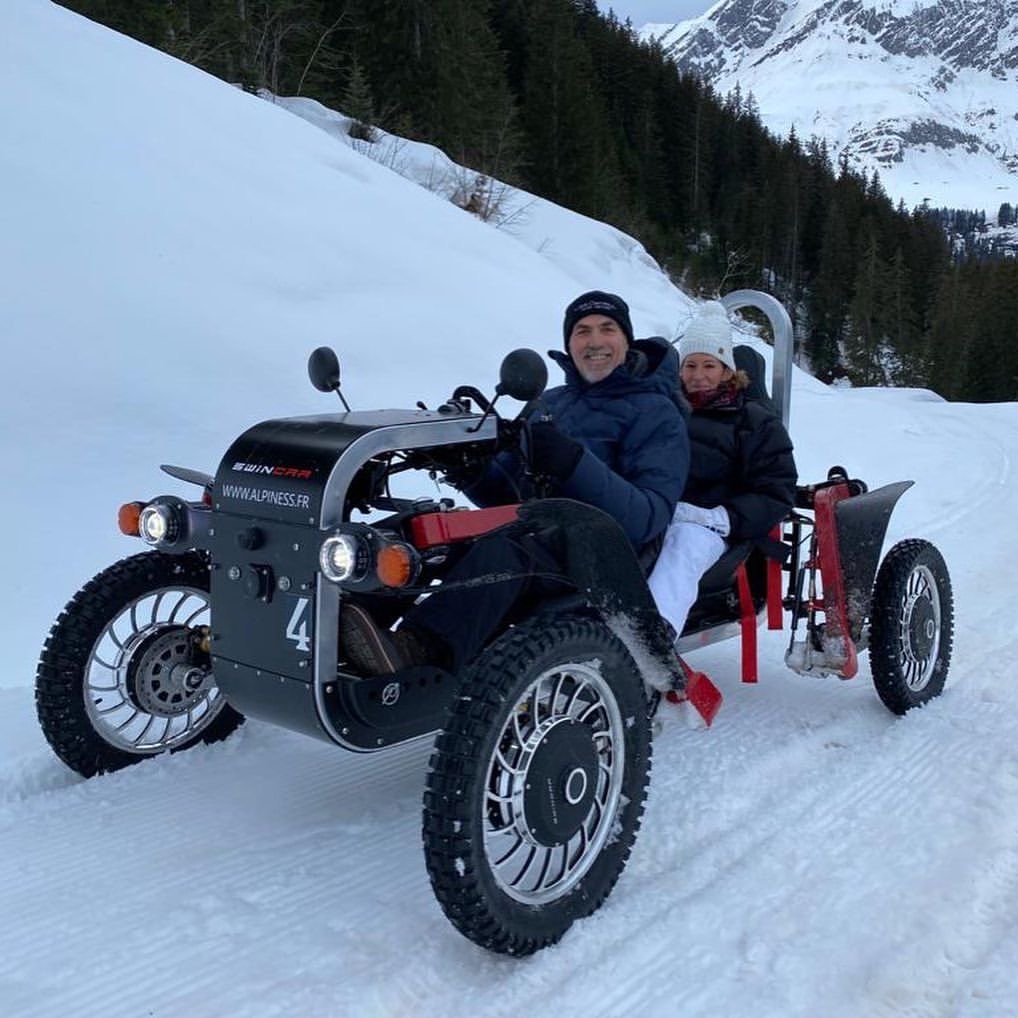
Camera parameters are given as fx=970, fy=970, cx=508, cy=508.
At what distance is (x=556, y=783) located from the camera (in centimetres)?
237

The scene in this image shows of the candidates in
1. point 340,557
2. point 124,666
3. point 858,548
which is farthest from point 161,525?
point 858,548

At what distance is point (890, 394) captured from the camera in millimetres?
24109

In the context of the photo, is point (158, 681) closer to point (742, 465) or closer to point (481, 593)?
point (481, 593)

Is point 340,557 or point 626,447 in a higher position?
point 626,447

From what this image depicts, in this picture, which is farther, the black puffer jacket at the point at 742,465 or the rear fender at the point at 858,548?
the rear fender at the point at 858,548

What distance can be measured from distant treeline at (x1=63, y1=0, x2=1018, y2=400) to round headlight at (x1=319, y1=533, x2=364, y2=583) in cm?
1465

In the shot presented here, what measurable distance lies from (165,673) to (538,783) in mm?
1429

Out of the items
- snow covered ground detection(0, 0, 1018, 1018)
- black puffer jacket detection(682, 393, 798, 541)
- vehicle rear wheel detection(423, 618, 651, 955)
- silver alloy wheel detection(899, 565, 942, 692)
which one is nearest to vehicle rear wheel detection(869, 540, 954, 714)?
silver alloy wheel detection(899, 565, 942, 692)

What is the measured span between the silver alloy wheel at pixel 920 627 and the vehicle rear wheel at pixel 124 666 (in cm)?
271

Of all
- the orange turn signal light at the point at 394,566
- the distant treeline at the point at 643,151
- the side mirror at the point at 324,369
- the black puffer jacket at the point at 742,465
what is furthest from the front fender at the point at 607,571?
the distant treeline at the point at 643,151

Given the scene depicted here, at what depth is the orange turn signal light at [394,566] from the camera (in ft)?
7.32

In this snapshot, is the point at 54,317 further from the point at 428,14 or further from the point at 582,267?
the point at 428,14

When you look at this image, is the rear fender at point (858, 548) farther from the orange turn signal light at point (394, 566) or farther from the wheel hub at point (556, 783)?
the orange turn signal light at point (394, 566)

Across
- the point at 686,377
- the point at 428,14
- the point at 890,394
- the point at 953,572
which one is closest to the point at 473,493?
the point at 686,377
